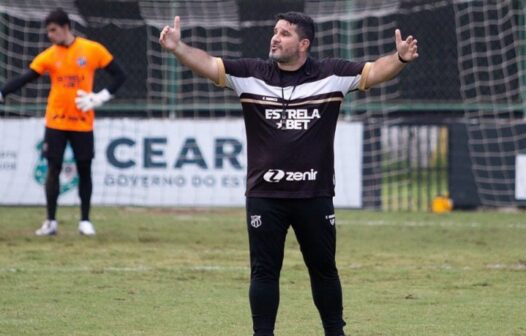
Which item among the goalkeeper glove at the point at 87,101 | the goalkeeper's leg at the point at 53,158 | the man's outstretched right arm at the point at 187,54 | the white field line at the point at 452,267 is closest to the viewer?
the man's outstretched right arm at the point at 187,54

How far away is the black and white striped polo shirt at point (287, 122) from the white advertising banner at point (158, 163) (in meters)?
9.41

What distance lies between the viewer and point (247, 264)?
10680 millimetres

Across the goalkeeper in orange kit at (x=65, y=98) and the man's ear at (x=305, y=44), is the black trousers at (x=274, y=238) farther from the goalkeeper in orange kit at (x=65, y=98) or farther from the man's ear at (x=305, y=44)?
the goalkeeper in orange kit at (x=65, y=98)

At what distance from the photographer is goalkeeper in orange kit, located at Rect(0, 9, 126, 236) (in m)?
12.4

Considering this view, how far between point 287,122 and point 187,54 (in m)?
0.64

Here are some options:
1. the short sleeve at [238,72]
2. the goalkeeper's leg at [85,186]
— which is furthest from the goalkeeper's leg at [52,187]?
the short sleeve at [238,72]

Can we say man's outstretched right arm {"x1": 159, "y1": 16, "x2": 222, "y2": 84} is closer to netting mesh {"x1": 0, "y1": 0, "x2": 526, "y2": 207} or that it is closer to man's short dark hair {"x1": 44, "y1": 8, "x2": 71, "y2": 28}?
man's short dark hair {"x1": 44, "y1": 8, "x2": 71, "y2": 28}

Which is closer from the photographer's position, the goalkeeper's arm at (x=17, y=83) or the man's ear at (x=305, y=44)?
the man's ear at (x=305, y=44)

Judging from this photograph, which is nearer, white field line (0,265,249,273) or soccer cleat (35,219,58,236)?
white field line (0,265,249,273)

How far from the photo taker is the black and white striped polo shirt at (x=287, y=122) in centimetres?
655

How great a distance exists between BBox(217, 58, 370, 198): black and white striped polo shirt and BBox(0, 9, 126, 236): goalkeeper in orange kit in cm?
593

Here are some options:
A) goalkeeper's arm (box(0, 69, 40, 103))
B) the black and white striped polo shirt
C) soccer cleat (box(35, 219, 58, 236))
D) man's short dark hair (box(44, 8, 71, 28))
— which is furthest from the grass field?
man's short dark hair (box(44, 8, 71, 28))

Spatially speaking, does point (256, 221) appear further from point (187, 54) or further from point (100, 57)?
point (100, 57)

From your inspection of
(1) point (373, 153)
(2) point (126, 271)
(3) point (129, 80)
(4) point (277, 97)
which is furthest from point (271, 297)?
(3) point (129, 80)
